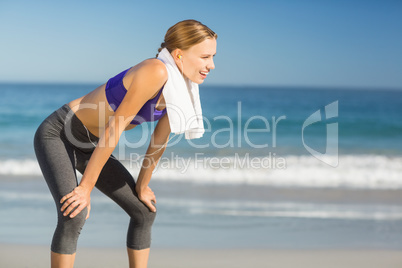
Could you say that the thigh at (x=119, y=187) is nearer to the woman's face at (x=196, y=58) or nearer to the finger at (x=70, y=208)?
the finger at (x=70, y=208)

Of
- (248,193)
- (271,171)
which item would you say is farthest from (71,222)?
(271,171)

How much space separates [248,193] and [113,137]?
181 inches

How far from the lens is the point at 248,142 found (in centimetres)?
1270

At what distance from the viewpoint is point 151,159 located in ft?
8.78

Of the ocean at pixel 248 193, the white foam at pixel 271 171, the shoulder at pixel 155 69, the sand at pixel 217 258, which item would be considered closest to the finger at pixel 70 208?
the shoulder at pixel 155 69

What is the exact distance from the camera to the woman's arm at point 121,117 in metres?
2.20

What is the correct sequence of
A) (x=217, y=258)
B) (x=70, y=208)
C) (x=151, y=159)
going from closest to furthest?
1. (x=70, y=208)
2. (x=151, y=159)
3. (x=217, y=258)

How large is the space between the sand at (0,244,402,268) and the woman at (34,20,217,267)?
1.10 m

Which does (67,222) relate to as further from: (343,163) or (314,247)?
(343,163)

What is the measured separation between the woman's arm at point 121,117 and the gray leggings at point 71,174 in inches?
2.6

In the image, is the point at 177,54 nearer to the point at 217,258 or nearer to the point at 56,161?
the point at 56,161

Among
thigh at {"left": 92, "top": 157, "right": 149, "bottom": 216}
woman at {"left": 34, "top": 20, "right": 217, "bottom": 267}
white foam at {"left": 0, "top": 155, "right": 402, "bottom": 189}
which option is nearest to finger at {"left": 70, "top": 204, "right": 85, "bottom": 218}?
woman at {"left": 34, "top": 20, "right": 217, "bottom": 267}

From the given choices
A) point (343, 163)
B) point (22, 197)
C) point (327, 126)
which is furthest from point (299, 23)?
point (22, 197)

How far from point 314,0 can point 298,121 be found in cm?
1160
